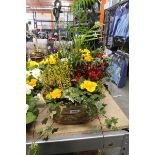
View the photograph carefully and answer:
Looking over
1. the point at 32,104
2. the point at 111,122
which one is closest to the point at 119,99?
the point at 111,122

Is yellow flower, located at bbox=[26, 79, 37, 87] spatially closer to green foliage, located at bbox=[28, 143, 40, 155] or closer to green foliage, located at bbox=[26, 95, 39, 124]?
green foliage, located at bbox=[26, 95, 39, 124]

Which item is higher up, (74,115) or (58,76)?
(58,76)

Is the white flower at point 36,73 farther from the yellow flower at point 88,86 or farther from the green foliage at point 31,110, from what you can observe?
the yellow flower at point 88,86

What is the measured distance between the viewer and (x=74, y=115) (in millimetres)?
803

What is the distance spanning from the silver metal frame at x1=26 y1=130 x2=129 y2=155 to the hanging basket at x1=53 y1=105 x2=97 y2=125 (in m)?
0.06

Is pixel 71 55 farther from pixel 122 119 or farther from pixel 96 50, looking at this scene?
pixel 122 119

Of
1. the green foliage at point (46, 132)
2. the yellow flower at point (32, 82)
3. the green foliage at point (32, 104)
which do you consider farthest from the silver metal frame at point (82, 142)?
the yellow flower at point (32, 82)

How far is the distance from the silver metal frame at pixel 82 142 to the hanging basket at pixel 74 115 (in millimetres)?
61

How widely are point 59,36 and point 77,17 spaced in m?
0.11

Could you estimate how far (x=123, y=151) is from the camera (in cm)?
84

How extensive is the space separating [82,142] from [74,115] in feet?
0.32

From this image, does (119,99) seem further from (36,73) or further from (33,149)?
(33,149)

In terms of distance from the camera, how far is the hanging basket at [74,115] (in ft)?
2.59

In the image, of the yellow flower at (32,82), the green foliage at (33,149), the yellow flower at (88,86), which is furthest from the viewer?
the yellow flower at (32,82)
